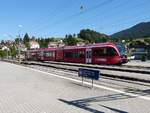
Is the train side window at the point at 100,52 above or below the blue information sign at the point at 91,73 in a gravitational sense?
above

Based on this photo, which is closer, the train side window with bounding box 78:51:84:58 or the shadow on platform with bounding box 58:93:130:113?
the shadow on platform with bounding box 58:93:130:113

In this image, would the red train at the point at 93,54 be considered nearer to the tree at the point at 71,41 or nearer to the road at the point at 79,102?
the road at the point at 79,102

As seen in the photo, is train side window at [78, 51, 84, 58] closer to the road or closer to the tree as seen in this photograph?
the road

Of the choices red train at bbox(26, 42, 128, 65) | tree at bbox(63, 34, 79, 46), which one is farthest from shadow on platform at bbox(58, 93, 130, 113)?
tree at bbox(63, 34, 79, 46)

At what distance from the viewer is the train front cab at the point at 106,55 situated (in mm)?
45750

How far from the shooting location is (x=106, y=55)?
46.8 meters

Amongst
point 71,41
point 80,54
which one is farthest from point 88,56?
point 71,41

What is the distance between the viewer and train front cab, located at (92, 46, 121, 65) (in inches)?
1801

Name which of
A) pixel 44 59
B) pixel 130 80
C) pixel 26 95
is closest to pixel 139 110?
pixel 26 95

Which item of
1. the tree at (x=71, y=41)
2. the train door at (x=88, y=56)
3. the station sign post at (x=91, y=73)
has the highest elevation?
the tree at (x=71, y=41)

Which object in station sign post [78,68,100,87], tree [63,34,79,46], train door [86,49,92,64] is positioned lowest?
station sign post [78,68,100,87]

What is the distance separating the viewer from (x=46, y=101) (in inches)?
593

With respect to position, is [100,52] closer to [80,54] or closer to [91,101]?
[80,54]

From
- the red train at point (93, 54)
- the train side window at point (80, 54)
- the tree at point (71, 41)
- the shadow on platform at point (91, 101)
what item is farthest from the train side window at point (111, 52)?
the tree at point (71, 41)
